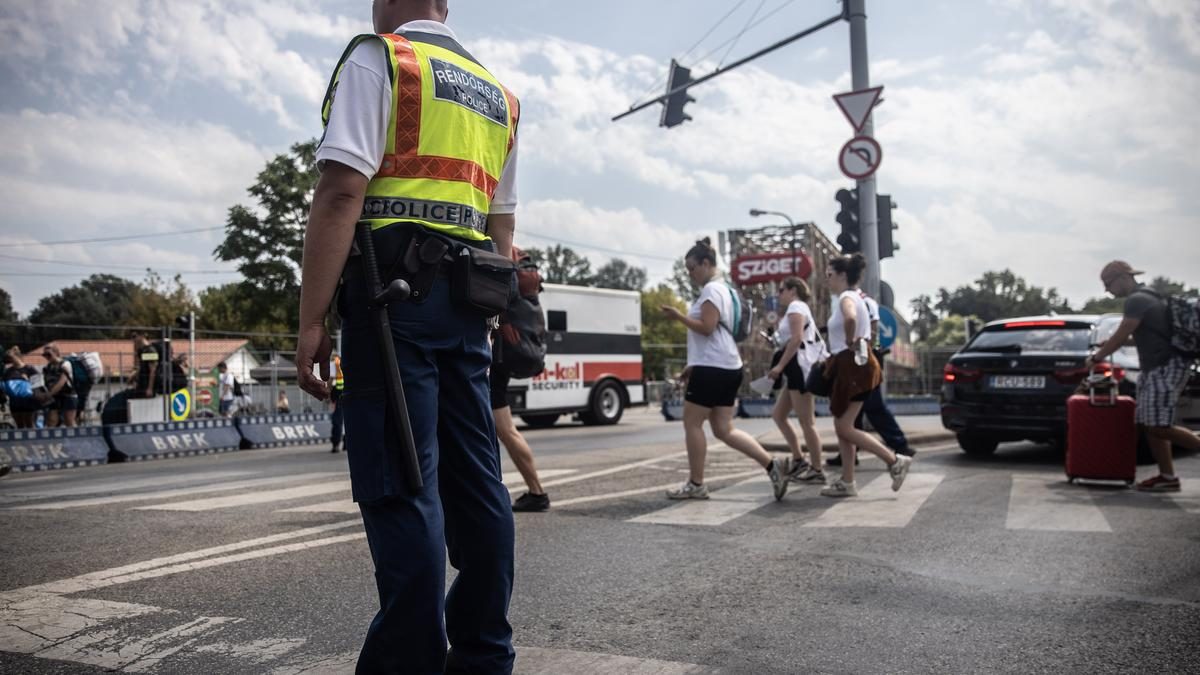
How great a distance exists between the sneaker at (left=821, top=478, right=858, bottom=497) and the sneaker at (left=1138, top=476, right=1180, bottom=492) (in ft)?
7.47

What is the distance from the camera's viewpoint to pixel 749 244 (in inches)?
1564

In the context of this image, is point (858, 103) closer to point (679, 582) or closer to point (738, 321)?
point (738, 321)

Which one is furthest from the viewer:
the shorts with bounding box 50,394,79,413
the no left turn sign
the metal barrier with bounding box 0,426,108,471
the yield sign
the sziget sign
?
the sziget sign

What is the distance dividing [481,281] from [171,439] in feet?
41.8

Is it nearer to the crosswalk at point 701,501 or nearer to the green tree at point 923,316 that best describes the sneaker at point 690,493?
the crosswalk at point 701,501

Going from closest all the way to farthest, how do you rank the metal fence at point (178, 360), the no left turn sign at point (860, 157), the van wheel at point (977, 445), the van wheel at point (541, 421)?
the van wheel at point (977, 445), the no left turn sign at point (860, 157), the metal fence at point (178, 360), the van wheel at point (541, 421)

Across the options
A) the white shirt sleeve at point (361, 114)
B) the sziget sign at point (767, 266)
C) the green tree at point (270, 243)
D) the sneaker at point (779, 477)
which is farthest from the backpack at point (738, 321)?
the green tree at point (270, 243)

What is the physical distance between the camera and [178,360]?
51.8 feet

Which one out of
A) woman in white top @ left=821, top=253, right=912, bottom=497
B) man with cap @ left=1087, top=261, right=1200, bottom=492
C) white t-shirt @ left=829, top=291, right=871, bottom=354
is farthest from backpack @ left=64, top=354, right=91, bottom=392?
man with cap @ left=1087, top=261, right=1200, bottom=492

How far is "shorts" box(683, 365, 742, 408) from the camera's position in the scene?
658cm

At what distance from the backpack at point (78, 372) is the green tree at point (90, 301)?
222 feet

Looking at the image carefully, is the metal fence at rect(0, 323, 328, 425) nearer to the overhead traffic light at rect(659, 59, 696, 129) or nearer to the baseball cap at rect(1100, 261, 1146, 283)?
the overhead traffic light at rect(659, 59, 696, 129)

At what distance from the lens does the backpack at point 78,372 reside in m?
14.6

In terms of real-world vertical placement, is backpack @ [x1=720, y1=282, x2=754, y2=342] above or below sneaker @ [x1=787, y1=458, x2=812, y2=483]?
above
